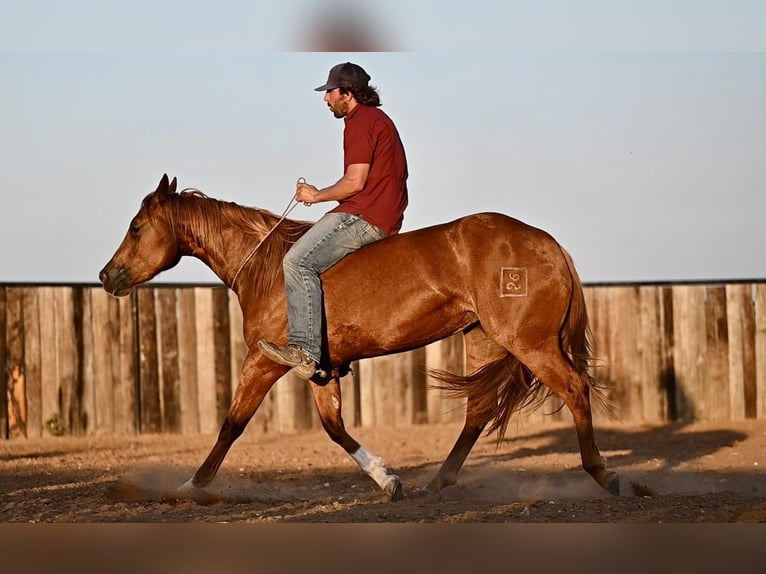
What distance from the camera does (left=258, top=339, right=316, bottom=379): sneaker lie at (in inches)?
280

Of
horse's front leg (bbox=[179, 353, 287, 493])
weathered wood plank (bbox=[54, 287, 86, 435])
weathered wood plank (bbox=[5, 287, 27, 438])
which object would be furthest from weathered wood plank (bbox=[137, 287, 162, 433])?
horse's front leg (bbox=[179, 353, 287, 493])

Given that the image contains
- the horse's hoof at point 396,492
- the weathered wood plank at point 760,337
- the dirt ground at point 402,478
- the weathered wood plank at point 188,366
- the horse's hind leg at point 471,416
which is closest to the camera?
the dirt ground at point 402,478

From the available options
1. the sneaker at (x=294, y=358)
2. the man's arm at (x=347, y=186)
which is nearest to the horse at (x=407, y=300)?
the sneaker at (x=294, y=358)

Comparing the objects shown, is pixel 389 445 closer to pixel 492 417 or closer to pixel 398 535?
pixel 492 417

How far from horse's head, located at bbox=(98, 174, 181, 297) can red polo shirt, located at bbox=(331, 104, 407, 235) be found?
1.36m

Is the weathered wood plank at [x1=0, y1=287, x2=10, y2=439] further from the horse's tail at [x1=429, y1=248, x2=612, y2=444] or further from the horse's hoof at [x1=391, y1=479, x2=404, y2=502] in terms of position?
the horse's hoof at [x1=391, y1=479, x2=404, y2=502]

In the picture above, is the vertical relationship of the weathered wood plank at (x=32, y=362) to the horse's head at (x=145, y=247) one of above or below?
below

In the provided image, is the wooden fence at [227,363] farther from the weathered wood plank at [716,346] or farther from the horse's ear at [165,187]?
the horse's ear at [165,187]

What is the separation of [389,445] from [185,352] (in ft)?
9.81

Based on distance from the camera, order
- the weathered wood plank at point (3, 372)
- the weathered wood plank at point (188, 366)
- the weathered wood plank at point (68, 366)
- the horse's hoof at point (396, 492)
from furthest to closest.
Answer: the weathered wood plank at point (188, 366) < the weathered wood plank at point (68, 366) < the weathered wood plank at point (3, 372) < the horse's hoof at point (396, 492)

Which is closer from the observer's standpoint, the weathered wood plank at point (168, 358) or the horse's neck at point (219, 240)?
the horse's neck at point (219, 240)

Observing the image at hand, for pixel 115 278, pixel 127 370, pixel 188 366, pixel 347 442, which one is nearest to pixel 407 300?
pixel 347 442

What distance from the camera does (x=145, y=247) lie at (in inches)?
308

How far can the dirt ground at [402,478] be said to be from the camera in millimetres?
6473
